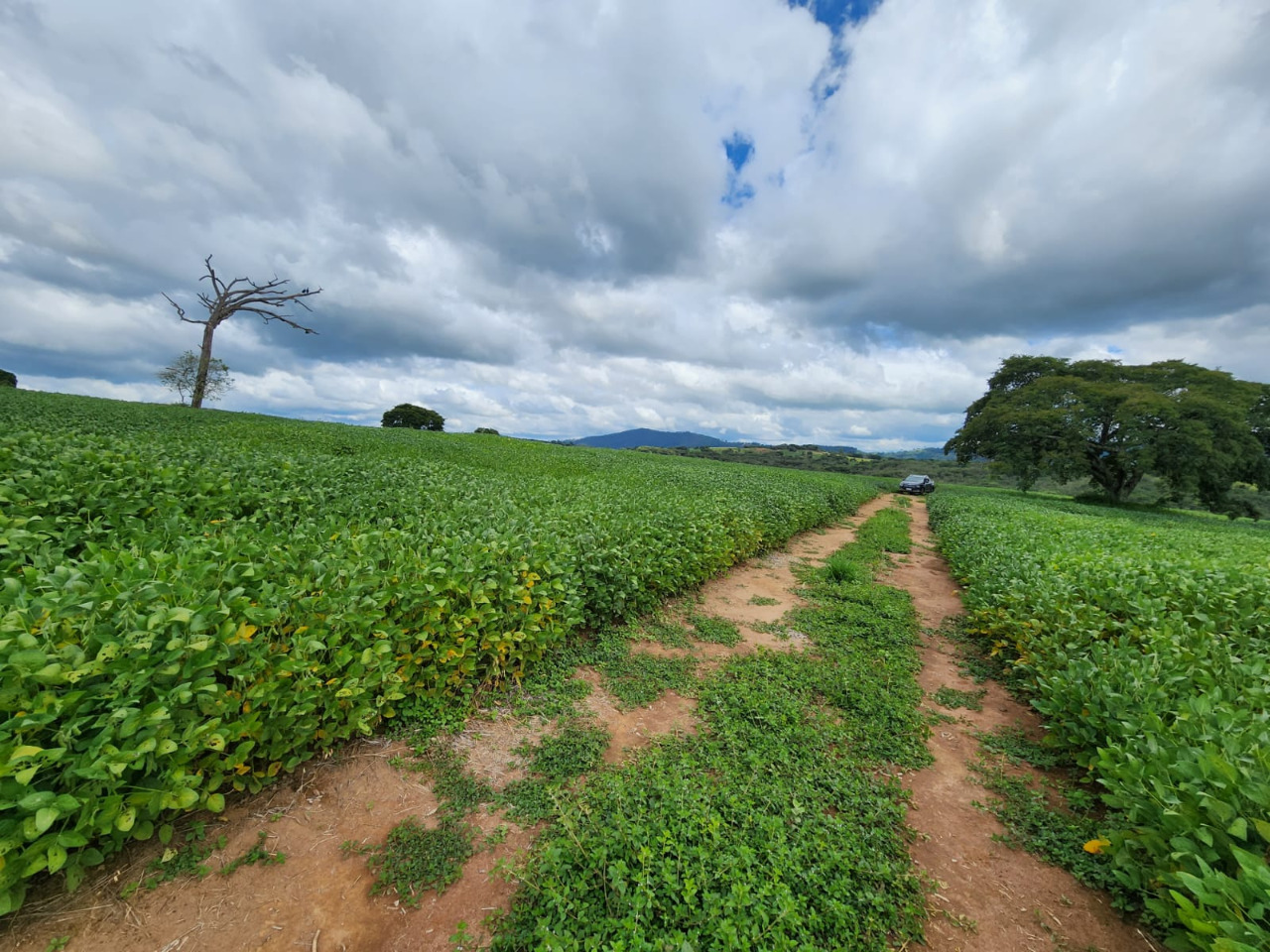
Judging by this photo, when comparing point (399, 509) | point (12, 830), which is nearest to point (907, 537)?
point (399, 509)

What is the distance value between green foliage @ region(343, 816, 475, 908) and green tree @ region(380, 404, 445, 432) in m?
59.0

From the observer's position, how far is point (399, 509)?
255 inches

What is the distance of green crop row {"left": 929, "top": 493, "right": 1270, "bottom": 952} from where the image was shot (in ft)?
7.55

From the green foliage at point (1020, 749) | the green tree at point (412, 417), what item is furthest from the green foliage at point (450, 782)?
the green tree at point (412, 417)

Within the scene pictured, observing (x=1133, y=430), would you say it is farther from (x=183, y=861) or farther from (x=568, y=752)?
(x=183, y=861)

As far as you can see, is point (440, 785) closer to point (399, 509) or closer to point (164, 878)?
point (164, 878)

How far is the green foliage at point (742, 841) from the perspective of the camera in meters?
2.40

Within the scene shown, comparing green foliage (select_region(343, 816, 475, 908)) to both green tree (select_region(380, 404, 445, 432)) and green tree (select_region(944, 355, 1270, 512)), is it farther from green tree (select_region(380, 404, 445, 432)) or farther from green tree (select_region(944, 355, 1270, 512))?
green tree (select_region(380, 404, 445, 432))

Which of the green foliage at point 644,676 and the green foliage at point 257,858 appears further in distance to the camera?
Result: the green foliage at point 644,676

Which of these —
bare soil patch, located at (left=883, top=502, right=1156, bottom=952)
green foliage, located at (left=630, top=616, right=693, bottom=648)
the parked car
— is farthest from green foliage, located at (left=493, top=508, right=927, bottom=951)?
the parked car

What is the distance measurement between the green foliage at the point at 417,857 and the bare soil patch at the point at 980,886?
284 centimetres

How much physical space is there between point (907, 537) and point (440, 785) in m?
16.8

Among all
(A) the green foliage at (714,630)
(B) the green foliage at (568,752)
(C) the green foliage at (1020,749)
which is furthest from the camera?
(A) the green foliage at (714,630)

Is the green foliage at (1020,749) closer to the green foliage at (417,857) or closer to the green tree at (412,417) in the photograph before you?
the green foliage at (417,857)
